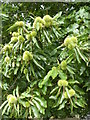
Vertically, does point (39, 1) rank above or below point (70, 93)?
above

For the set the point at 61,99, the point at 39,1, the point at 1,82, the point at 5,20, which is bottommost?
the point at 61,99

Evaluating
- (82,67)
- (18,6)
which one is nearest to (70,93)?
(82,67)

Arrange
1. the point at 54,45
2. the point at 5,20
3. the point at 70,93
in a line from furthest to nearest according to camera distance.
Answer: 1. the point at 5,20
2. the point at 54,45
3. the point at 70,93

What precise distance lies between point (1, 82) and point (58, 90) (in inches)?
13.0

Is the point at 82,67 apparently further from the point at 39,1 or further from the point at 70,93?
the point at 39,1

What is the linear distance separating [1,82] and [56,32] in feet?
1.26

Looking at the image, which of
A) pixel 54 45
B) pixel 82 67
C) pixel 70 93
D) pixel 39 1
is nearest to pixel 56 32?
pixel 54 45

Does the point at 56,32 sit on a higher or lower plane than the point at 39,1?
lower

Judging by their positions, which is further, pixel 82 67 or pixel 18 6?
pixel 18 6

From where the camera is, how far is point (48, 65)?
3.56 ft

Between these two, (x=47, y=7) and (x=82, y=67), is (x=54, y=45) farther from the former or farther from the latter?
(x=47, y=7)

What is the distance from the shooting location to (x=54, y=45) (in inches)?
45.3

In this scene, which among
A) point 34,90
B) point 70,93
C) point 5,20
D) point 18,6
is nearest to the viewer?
point 70,93

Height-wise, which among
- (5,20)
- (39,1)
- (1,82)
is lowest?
(1,82)
